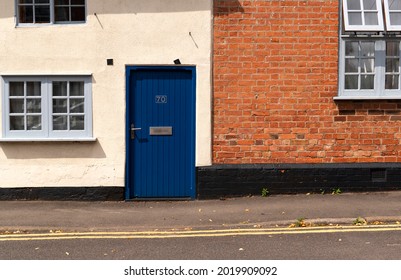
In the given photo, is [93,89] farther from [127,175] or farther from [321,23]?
[321,23]

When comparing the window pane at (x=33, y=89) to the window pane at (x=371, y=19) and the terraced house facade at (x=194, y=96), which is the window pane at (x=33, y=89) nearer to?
the terraced house facade at (x=194, y=96)

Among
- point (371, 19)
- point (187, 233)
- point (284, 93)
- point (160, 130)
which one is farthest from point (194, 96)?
point (371, 19)

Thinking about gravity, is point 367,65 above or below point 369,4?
below

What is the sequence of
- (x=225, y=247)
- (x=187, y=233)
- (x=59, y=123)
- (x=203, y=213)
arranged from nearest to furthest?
(x=225, y=247) < (x=187, y=233) < (x=203, y=213) < (x=59, y=123)

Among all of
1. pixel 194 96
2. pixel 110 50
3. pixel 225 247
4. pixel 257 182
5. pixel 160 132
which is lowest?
pixel 225 247

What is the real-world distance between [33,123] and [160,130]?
2.19 meters

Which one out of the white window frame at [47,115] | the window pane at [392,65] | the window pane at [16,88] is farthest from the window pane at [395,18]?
the window pane at [16,88]

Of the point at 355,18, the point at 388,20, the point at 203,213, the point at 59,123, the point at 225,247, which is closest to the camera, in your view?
the point at 225,247

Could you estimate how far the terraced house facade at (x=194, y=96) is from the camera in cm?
1075

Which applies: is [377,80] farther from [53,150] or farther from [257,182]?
[53,150]

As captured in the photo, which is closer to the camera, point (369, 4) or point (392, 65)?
point (369, 4)

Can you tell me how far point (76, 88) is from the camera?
35.7 ft

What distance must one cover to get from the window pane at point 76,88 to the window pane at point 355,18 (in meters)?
4.69
